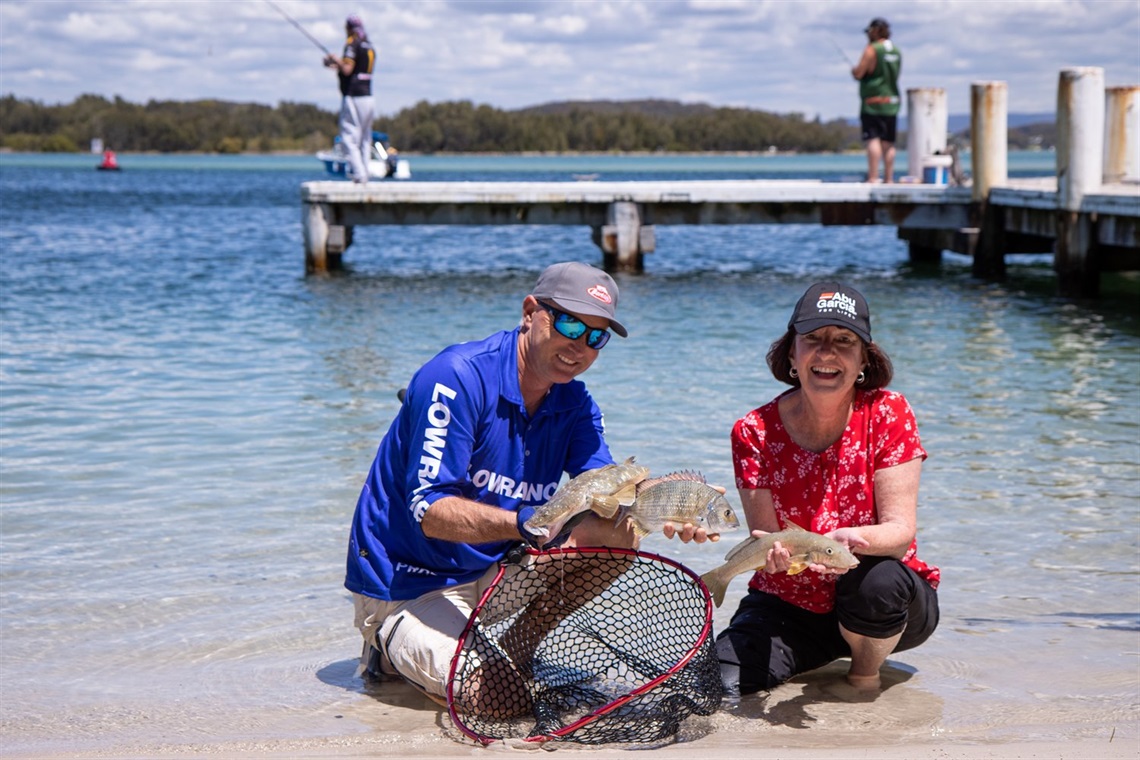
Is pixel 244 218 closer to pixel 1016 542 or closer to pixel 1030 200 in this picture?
pixel 1030 200

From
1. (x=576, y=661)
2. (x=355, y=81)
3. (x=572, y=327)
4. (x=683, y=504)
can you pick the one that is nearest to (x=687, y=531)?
(x=683, y=504)

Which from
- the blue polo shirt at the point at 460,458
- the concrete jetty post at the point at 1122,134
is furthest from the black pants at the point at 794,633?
the concrete jetty post at the point at 1122,134

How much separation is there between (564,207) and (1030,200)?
7361mm

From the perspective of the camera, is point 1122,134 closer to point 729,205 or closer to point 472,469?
point 729,205

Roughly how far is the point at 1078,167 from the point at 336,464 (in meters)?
12.2

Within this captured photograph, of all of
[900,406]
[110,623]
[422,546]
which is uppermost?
[900,406]

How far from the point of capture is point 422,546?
466 centimetres

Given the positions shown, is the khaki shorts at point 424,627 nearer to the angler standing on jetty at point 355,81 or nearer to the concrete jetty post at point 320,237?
the angler standing on jetty at point 355,81

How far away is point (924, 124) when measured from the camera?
23.0 meters

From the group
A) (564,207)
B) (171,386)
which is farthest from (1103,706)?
(564,207)

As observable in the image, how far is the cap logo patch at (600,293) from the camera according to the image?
4.38 m

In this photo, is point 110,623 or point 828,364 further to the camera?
point 110,623

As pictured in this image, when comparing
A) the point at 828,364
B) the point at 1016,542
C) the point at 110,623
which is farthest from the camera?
the point at 1016,542

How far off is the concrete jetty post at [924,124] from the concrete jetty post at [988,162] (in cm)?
192
